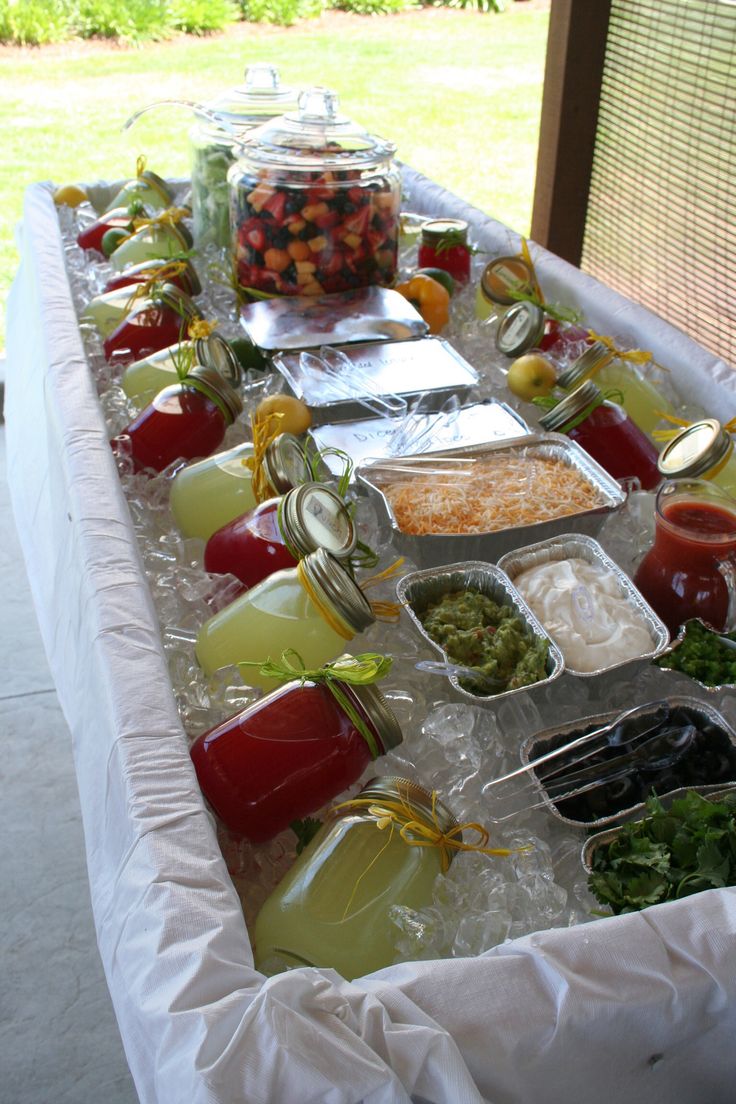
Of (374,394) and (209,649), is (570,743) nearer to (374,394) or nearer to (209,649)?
(209,649)

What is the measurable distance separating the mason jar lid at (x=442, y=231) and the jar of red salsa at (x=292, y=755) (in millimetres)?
1356

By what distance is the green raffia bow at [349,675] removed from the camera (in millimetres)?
933

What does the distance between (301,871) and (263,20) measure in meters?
7.22

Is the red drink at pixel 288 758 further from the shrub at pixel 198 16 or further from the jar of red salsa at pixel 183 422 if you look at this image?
the shrub at pixel 198 16

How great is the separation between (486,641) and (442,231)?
1217 mm

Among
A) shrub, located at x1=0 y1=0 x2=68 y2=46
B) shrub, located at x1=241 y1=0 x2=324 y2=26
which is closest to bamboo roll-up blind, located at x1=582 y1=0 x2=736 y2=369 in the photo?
shrub, located at x1=0 y1=0 x2=68 y2=46

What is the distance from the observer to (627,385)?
62.5 inches

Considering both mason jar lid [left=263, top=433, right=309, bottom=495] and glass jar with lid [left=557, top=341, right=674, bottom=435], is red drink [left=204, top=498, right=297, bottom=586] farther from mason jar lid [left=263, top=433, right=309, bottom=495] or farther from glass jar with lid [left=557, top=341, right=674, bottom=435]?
glass jar with lid [left=557, top=341, right=674, bottom=435]

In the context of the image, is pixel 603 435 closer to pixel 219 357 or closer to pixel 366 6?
pixel 219 357

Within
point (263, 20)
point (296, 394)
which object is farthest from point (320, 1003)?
point (263, 20)

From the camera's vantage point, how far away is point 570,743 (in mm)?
1002

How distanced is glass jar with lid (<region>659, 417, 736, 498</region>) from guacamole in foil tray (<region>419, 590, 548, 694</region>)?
0.33 m

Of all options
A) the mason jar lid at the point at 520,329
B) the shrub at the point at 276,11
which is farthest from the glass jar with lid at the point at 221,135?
the shrub at the point at 276,11

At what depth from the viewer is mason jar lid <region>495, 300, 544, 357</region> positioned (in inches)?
67.4
